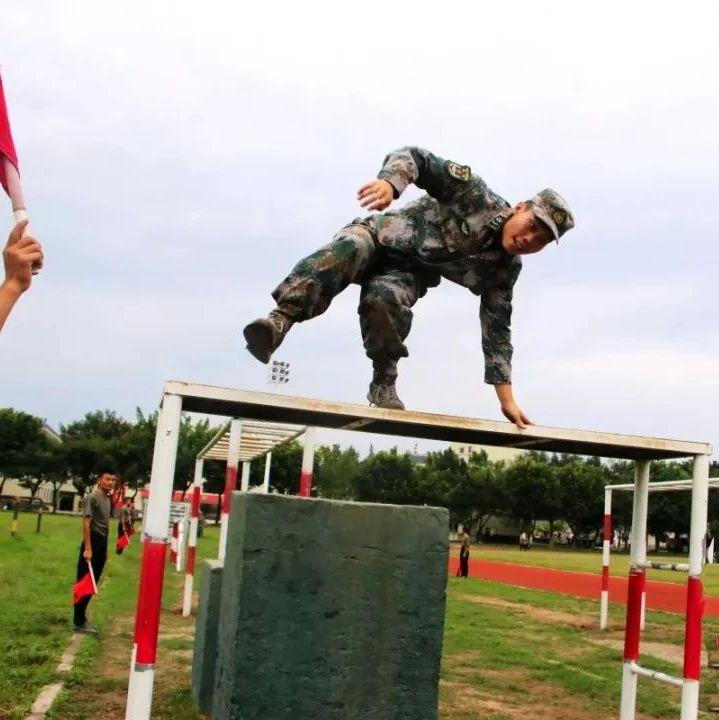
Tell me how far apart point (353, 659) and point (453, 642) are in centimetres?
620

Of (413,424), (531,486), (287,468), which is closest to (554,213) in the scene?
(413,424)

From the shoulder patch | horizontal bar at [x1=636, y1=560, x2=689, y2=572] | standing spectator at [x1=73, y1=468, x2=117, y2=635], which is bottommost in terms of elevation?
standing spectator at [x1=73, y1=468, x2=117, y2=635]

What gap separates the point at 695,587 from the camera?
4246 mm

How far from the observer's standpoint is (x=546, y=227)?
12.7 feet

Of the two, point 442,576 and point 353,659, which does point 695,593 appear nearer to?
point 442,576

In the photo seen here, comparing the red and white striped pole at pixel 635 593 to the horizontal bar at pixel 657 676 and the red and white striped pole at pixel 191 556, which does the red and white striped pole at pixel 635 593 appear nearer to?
the horizontal bar at pixel 657 676

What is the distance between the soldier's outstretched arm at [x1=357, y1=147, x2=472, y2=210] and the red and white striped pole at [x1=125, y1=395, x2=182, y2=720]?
1053 millimetres

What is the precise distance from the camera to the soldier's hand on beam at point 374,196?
11.4ft

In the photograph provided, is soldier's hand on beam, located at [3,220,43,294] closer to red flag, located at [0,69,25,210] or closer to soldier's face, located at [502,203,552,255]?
red flag, located at [0,69,25,210]

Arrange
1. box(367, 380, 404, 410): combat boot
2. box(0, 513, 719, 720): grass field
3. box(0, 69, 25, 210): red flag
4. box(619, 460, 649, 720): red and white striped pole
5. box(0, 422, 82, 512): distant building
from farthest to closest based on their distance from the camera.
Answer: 1. box(0, 422, 82, 512): distant building
2. box(0, 513, 719, 720): grass field
3. box(619, 460, 649, 720): red and white striped pole
4. box(367, 380, 404, 410): combat boot
5. box(0, 69, 25, 210): red flag

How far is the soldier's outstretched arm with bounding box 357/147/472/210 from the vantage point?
3484 mm

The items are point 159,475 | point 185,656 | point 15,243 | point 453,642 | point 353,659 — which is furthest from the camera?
point 453,642

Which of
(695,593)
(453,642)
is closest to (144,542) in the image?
(695,593)

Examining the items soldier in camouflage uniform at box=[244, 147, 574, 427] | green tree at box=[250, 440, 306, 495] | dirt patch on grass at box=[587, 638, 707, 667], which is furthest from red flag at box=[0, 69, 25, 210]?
green tree at box=[250, 440, 306, 495]
